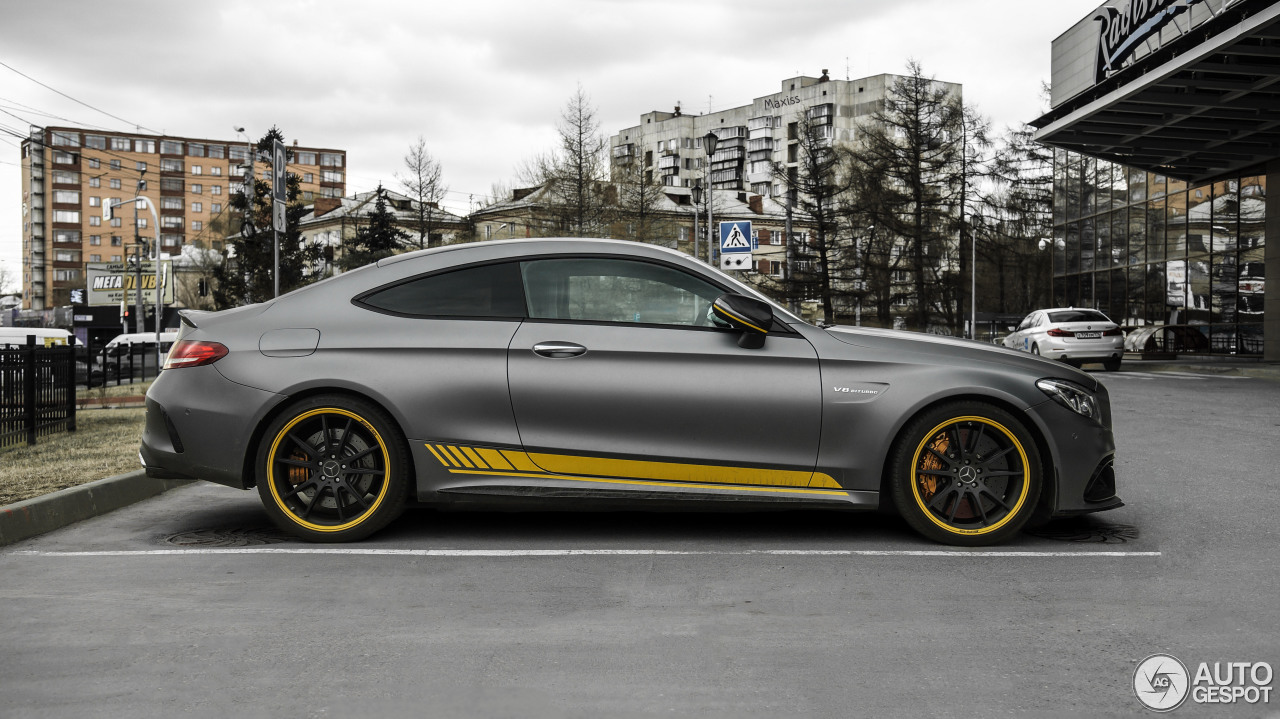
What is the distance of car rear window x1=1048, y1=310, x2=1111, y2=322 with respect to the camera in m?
25.4

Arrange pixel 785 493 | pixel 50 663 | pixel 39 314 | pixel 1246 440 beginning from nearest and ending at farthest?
pixel 50 663 → pixel 785 493 → pixel 1246 440 → pixel 39 314

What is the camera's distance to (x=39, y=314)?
110625 millimetres

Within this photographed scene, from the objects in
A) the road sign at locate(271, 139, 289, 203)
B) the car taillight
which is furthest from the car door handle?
the road sign at locate(271, 139, 289, 203)

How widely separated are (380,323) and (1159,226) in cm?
3542

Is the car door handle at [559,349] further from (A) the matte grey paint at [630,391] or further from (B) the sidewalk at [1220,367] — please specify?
(B) the sidewalk at [1220,367]

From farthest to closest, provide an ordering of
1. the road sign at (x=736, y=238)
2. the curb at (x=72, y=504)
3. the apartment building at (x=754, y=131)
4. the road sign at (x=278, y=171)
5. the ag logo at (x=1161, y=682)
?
the apartment building at (x=754, y=131) < the road sign at (x=736, y=238) < the road sign at (x=278, y=171) < the curb at (x=72, y=504) < the ag logo at (x=1161, y=682)

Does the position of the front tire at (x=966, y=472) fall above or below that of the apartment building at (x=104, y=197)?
below

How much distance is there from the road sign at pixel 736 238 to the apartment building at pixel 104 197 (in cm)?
12501

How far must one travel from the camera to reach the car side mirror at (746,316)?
530 centimetres

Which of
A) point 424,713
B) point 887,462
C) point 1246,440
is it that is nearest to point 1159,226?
point 1246,440

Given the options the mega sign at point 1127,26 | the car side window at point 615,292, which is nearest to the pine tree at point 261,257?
the mega sign at point 1127,26

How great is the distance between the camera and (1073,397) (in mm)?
5410

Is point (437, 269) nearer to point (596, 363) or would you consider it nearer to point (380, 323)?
point (380, 323)

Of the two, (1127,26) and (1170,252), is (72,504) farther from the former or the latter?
(1170,252)
